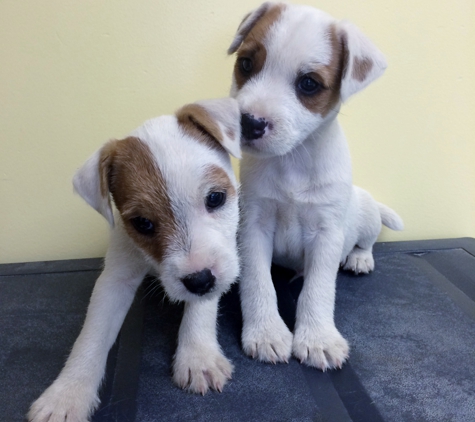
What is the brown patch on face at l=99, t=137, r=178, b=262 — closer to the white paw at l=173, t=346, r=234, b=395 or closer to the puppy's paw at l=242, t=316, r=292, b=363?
the white paw at l=173, t=346, r=234, b=395

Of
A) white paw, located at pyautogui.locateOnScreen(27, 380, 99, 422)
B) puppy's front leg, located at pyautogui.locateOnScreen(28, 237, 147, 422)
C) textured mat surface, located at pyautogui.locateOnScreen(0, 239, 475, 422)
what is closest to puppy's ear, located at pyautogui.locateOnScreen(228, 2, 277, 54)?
puppy's front leg, located at pyautogui.locateOnScreen(28, 237, 147, 422)

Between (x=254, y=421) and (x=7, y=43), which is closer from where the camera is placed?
(x=254, y=421)

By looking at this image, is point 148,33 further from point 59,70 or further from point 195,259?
point 195,259

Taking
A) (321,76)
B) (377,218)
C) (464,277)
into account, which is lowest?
(464,277)

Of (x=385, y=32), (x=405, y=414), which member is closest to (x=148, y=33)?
(x=385, y=32)

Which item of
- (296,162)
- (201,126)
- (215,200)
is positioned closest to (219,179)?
(215,200)

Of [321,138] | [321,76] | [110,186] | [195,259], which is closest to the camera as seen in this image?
[195,259]

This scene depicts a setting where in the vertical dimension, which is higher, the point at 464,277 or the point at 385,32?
the point at 385,32

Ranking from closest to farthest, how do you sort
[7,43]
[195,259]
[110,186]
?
1. [195,259]
2. [110,186]
3. [7,43]
